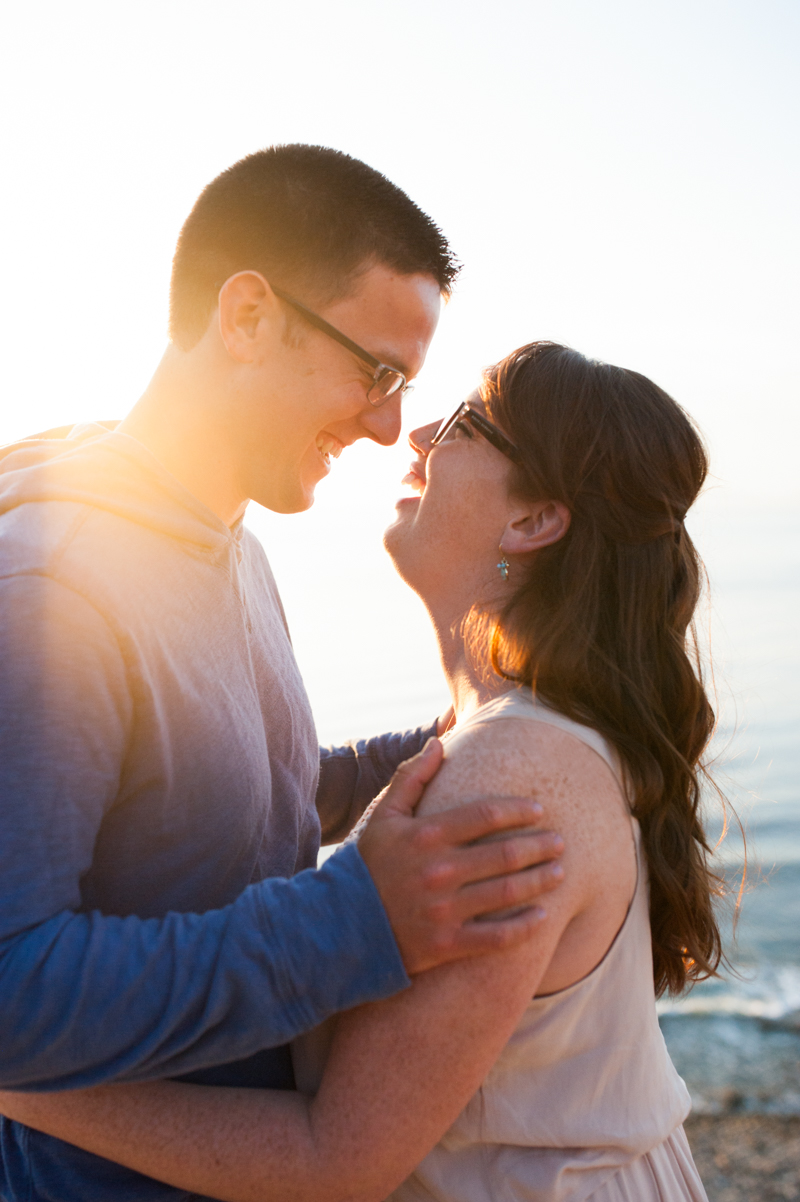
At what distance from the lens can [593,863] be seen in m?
1.66

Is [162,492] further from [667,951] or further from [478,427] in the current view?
[667,951]

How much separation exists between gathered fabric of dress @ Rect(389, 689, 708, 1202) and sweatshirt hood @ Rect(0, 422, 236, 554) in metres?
0.81

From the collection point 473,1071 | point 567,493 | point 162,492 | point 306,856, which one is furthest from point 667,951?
point 162,492

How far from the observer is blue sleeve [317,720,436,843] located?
10.0ft

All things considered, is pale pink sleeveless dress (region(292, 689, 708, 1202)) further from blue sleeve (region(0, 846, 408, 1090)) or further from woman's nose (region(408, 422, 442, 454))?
A: woman's nose (region(408, 422, 442, 454))

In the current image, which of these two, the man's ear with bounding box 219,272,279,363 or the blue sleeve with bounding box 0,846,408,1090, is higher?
the man's ear with bounding box 219,272,279,363

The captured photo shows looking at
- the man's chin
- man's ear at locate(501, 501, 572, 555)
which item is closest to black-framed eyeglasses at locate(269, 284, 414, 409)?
the man's chin

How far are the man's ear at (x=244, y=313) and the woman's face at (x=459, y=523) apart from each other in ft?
1.90

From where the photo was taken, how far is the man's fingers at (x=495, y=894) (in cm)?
145

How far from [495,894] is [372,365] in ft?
5.06

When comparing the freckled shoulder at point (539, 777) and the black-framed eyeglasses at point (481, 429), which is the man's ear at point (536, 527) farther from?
the freckled shoulder at point (539, 777)

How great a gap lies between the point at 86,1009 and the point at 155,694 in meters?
0.59

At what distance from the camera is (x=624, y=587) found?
2.13 meters

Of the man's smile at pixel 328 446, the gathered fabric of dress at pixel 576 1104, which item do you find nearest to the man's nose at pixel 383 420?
the man's smile at pixel 328 446
